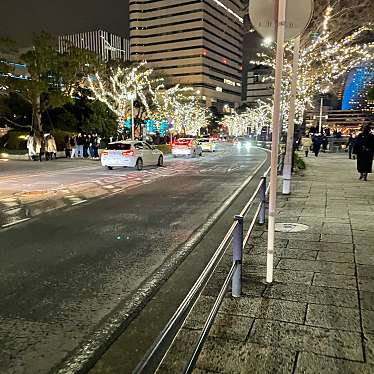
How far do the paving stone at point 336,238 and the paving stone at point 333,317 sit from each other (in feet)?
8.54

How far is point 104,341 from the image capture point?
3688mm

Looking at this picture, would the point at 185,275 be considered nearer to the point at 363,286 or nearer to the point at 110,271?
the point at 110,271

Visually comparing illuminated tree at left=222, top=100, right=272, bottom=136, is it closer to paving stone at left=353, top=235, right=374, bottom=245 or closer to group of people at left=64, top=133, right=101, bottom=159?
group of people at left=64, top=133, right=101, bottom=159

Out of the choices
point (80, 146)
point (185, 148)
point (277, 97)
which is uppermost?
point (277, 97)

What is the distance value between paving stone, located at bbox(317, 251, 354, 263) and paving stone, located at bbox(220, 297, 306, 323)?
1642 millimetres

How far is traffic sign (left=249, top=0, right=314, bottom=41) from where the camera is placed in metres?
4.26

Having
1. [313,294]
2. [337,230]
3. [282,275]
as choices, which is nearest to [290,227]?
[337,230]

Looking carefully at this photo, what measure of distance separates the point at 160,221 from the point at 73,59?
24.9 m

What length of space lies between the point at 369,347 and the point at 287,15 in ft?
10.8

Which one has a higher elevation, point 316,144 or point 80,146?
point 316,144

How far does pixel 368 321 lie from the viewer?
3844 mm

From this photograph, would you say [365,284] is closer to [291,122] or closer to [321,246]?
[321,246]

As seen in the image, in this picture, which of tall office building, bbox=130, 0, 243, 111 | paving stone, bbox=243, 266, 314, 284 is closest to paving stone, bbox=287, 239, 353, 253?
paving stone, bbox=243, 266, 314, 284

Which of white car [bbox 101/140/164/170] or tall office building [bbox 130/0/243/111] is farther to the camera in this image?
tall office building [bbox 130/0/243/111]
